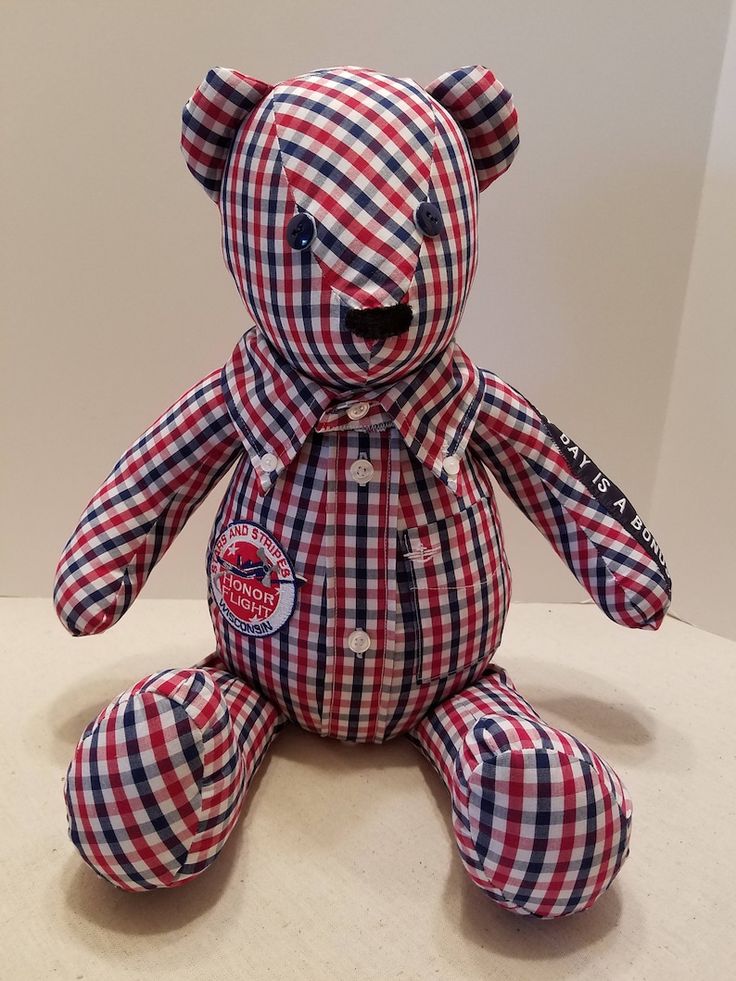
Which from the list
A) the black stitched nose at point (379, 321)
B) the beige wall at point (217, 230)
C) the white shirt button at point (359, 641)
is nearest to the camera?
the black stitched nose at point (379, 321)

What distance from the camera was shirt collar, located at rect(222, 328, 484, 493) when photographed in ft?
2.31

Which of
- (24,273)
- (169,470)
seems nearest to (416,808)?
(169,470)

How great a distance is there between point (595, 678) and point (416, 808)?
0.30 meters

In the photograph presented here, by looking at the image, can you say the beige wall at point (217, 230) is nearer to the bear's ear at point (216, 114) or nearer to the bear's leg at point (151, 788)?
the bear's ear at point (216, 114)

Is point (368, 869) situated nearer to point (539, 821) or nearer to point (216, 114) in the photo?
point (539, 821)

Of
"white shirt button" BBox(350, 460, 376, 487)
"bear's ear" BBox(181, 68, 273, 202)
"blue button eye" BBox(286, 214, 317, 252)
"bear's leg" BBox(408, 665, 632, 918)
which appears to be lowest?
"bear's leg" BBox(408, 665, 632, 918)

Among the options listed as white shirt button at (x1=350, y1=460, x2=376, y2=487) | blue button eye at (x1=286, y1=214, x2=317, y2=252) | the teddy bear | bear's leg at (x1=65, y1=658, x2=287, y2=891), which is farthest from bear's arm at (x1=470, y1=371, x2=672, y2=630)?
bear's leg at (x1=65, y1=658, x2=287, y2=891)

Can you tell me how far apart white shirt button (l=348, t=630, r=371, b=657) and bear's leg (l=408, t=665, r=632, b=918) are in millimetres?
116

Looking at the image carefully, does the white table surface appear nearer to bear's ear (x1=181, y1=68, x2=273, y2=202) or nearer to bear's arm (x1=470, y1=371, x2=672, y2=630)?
bear's arm (x1=470, y1=371, x2=672, y2=630)

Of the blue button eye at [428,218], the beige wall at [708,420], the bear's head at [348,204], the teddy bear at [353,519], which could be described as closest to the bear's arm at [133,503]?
the teddy bear at [353,519]

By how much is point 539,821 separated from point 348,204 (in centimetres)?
44

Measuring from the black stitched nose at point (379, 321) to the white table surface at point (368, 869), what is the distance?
40 centimetres

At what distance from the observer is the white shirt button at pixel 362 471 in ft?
2.33

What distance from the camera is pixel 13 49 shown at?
3.06ft
